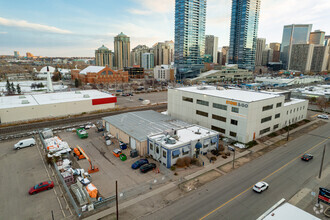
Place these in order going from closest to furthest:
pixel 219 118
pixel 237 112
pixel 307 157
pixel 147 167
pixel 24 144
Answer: pixel 147 167
pixel 307 157
pixel 24 144
pixel 237 112
pixel 219 118

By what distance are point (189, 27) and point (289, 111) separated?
5107 inches

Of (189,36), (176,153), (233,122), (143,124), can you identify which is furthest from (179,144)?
(189,36)

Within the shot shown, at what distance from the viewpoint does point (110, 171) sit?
95.1 feet

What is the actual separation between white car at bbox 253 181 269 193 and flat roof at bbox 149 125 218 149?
37.4 ft

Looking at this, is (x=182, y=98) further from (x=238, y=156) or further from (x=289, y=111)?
A: (x=289, y=111)

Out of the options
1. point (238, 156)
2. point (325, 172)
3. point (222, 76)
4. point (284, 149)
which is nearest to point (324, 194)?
point (325, 172)

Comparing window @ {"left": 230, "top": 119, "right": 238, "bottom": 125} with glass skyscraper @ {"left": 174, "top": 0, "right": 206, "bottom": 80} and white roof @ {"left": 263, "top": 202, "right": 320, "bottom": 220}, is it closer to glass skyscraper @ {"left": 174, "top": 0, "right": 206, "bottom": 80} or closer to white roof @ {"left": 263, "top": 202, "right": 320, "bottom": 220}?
white roof @ {"left": 263, "top": 202, "right": 320, "bottom": 220}

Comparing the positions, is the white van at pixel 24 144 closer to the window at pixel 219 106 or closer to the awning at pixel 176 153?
the awning at pixel 176 153

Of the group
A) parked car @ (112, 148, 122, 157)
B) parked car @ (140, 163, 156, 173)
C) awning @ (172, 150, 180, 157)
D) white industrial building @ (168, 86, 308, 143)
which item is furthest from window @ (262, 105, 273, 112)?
parked car @ (112, 148, 122, 157)

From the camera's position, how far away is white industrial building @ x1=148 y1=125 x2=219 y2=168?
98.5ft

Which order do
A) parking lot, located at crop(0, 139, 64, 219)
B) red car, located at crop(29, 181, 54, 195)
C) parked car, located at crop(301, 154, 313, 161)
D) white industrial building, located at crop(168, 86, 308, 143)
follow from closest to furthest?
parking lot, located at crop(0, 139, 64, 219)
red car, located at crop(29, 181, 54, 195)
parked car, located at crop(301, 154, 313, 161)
white industrial building, located at crop(168, 86, 308, 143)

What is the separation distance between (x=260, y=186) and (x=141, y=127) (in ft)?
77.4

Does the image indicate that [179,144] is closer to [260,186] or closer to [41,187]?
[260,186]

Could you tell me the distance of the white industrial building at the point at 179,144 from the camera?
3003cm
